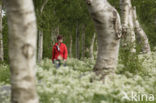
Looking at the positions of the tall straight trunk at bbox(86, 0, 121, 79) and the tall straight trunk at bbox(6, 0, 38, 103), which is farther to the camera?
the tall straight trunk at bbox(86, 0, 121, 79)

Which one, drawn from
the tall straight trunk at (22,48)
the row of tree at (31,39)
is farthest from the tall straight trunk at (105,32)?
the tall straight trunk at (22,48)

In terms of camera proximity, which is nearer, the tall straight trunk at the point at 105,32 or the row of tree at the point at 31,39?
the row of tree at the point at 31,39

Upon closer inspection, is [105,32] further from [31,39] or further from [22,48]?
[22,48]

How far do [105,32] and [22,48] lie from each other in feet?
11.7

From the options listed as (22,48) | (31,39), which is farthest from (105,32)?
(22,48)

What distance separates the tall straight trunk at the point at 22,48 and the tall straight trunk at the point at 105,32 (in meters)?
3.29

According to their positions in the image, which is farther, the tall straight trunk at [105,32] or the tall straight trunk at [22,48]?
the tall straight trunk at [105,32]

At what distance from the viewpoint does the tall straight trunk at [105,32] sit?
6.86 m

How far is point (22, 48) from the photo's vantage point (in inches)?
152

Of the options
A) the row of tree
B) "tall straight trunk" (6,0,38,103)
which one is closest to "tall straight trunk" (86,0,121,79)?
the row of tree

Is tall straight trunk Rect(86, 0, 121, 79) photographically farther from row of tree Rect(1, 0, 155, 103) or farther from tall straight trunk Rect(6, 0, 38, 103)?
tall straight trunk Rect(6, 0, 38, 103)

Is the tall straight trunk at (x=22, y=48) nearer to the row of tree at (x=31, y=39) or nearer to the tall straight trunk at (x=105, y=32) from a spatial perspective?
the row of tree at (x=31, y=39)

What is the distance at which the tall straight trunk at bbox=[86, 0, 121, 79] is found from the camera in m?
6.86

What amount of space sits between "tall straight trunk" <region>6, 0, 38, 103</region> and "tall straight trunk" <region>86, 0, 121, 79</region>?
10.8 ft
